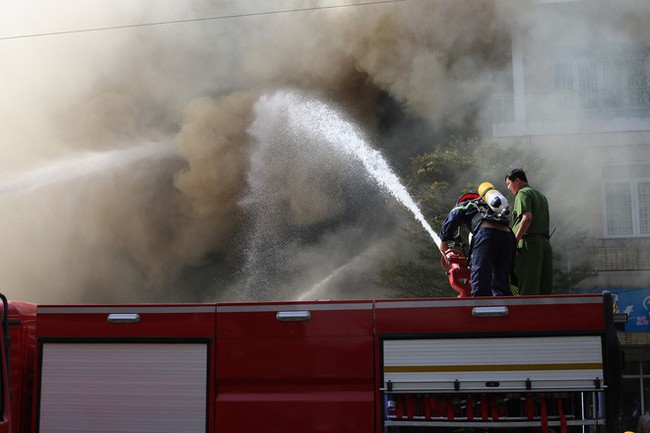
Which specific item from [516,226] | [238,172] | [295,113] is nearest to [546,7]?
[295,113]

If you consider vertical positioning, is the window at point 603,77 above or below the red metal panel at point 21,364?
above

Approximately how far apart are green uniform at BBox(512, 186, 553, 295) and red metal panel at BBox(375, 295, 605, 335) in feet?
4.59

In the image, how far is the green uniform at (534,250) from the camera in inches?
202

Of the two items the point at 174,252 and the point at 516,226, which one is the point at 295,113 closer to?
the point at 174,252

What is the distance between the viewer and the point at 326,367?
388 centimetres

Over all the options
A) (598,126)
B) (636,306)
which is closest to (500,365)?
(636,306)

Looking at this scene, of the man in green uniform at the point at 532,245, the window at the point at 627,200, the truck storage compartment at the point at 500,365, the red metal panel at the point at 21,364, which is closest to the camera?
the truck storage compartment at the point at 500,365

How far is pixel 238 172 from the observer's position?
47.9 feet

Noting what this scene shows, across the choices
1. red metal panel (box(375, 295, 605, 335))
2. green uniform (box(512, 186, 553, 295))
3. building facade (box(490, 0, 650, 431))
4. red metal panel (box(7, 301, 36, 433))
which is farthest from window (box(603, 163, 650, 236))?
red metal panel (box(7, 301, 36, 433))

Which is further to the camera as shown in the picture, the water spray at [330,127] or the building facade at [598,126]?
the water spray at [330,127]

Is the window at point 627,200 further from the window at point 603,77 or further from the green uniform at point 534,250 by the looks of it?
the green uniform at point 534,250

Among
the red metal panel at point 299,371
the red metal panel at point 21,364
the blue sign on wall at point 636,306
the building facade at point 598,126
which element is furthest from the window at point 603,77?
the red metal panel at point 21,364

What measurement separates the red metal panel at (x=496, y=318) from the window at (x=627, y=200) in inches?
421

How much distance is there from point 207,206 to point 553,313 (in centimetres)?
1154
